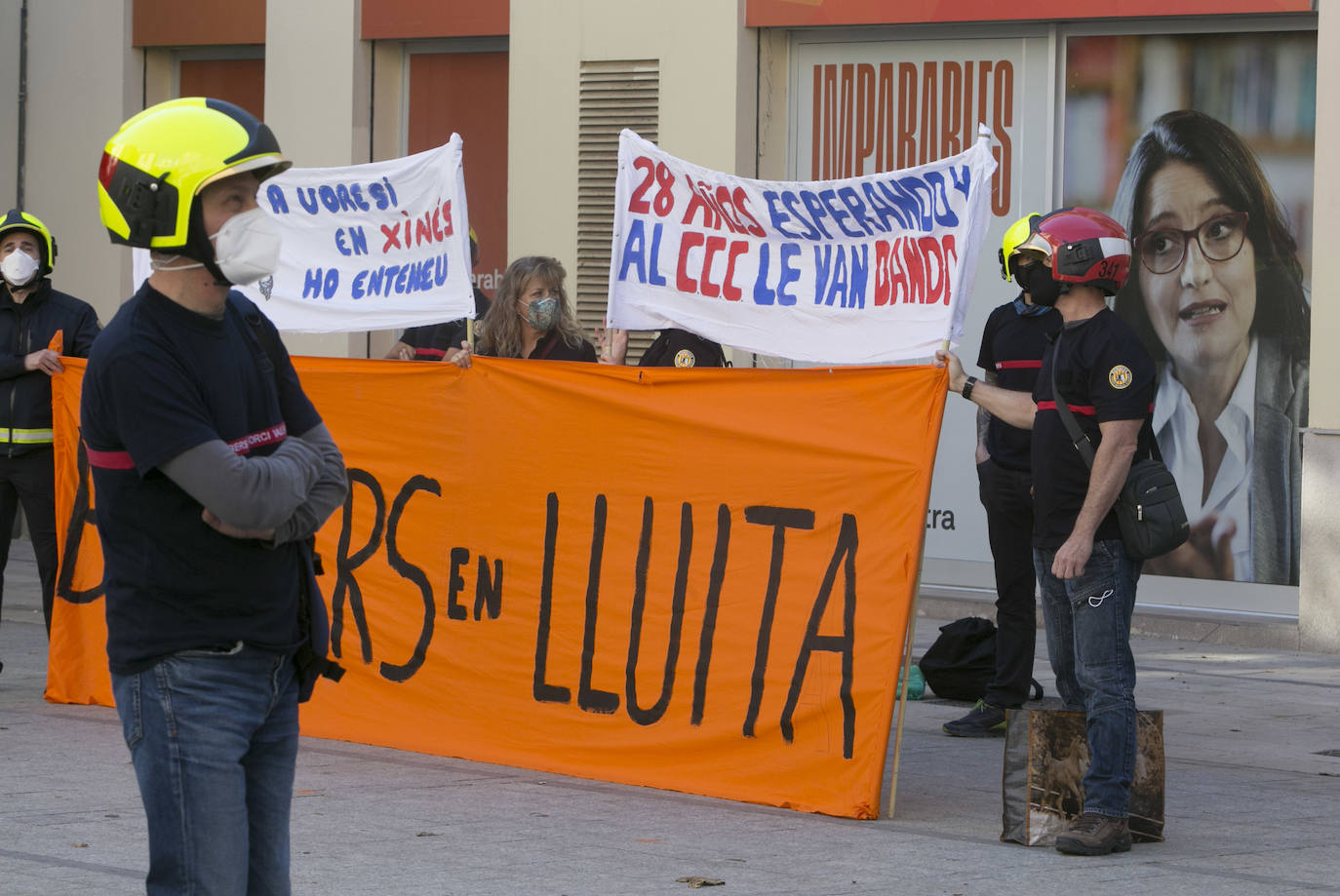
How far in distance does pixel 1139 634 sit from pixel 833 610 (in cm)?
552

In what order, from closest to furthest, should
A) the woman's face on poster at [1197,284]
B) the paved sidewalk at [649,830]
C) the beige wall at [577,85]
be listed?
the paved sidewalk at [649,830]
the woman's face on poster at [1197,284]
the beige wall at [577,85]

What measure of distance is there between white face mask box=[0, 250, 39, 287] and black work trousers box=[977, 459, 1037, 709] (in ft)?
14.0

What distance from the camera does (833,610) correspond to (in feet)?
22.6

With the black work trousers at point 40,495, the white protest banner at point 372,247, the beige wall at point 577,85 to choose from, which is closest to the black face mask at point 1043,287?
the white protest banner at point 372,247

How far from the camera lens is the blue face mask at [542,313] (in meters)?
8.65

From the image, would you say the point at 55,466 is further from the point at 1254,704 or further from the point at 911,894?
the point at 1254,704

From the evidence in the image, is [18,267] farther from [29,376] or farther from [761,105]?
[761,105]

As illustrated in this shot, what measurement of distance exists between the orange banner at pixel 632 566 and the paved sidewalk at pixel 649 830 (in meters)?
0.21

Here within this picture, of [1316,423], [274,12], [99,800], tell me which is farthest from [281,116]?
[99,800]

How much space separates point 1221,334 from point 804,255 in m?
5.32

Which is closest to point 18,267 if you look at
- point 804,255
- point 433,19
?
point 804,255

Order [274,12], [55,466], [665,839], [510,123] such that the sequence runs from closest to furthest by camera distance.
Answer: [665,839] < [55,466] < [510,123] < [274,12]

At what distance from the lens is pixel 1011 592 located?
8422 mm

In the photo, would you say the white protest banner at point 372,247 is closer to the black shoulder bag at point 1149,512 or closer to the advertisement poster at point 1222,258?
the black shoulder bag at point 1149,512
